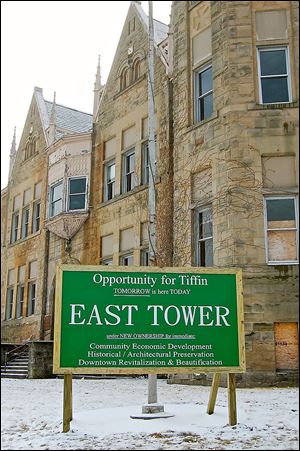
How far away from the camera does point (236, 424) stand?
6.20 metres

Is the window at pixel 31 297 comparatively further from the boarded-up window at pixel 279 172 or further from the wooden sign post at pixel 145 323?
the wooden sign post at pixel 145 323

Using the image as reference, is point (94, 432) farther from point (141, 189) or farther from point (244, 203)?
point (141, 189)

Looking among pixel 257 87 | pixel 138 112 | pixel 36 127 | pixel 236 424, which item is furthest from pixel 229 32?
pixel 36 127

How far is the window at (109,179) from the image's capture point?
1981cm

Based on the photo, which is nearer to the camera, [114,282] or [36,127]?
[114,282]

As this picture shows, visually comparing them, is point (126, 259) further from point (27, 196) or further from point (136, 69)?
point (27, 196)

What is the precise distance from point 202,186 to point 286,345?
4.69 m

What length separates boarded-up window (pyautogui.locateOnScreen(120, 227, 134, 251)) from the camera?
701 inches

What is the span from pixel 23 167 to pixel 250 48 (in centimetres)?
1608

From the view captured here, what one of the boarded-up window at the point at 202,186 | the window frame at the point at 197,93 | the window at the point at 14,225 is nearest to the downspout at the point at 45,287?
the window at the point at 14,225

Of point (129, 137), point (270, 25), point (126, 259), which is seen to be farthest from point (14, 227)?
point (270, 25)

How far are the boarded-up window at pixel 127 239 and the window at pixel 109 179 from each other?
6.57 feet

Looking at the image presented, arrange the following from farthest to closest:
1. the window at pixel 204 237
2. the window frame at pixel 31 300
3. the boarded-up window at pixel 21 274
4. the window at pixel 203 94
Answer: the boarded-up window at pixel 21 274
the window frame at pixel 31 300
the window at pixel 203 94
the window at pixel 204 237

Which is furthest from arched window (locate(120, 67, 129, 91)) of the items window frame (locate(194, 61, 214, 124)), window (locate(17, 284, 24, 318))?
window (locate(17, 284, 24, 318))
